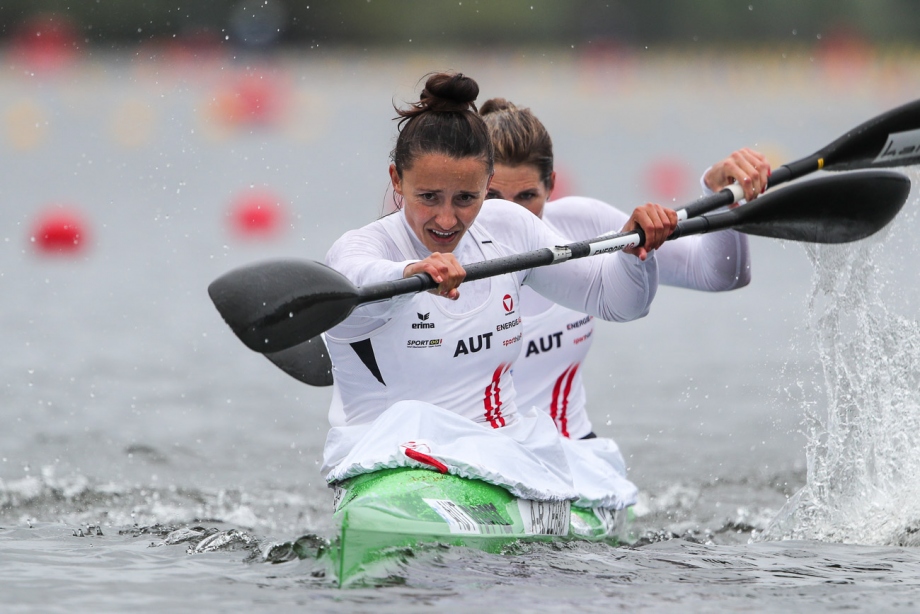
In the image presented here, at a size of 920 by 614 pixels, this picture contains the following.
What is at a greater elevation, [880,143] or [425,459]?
[880,143]

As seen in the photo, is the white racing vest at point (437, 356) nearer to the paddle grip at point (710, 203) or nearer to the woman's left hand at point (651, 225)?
the woman's left hand at point (651, 225)

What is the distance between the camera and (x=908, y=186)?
487cm

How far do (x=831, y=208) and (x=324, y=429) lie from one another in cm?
393

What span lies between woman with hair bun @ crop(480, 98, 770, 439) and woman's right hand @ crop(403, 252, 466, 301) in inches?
43.6

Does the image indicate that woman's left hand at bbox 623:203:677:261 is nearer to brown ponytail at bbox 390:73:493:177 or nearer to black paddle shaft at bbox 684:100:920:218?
brown ponytail at bbox 390:73:493:177

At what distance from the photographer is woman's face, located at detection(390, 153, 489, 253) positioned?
372 centimetres

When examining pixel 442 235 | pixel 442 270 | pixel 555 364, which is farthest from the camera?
pixel 555 364

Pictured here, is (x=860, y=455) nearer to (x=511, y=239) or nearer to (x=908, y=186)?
(x=908, y=186)

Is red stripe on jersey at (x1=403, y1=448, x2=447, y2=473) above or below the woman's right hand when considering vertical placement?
below

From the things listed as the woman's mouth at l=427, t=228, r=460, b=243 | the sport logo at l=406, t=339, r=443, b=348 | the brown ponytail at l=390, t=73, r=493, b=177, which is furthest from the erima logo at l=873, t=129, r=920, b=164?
the sport logo at l=406, t=339, r=443, b=348

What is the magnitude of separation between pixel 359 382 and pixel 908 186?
2.34 m

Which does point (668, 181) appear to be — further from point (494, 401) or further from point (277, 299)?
point (277, 299)

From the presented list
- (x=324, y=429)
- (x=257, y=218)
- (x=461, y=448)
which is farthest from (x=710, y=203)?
(x=257, y=218)

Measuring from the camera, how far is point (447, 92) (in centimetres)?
383
